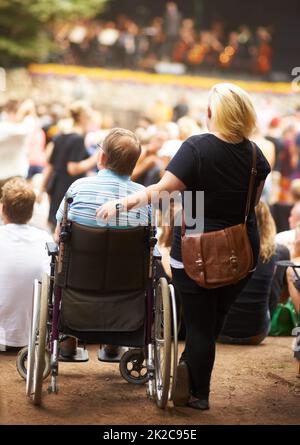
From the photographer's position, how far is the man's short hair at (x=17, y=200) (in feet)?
20.1

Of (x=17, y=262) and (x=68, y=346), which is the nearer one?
(x=68, y=346)

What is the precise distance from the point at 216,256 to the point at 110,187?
0.63 m

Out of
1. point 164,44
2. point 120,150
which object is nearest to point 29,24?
point 164,44

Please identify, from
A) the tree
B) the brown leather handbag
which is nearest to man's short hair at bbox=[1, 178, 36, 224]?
the brown leather handbag

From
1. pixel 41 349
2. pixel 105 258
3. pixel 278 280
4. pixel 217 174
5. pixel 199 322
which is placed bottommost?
pixel 278 280

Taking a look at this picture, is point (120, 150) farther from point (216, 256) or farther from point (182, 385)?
point (182, 385)

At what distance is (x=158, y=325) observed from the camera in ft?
17.4

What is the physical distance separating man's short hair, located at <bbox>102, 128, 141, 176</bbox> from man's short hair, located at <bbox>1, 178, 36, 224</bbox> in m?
0.97

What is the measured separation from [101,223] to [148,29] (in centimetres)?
2607

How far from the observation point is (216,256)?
16.5 feet

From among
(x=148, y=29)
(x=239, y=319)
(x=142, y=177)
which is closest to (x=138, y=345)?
(x=239, y=319)

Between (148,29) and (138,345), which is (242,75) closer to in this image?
(148,29)

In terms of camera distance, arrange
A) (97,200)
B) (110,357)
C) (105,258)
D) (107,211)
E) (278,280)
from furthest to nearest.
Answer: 1. (278,280)
2. (110,357)
3. (97,200)
4. (105,258)
5. (107,211)

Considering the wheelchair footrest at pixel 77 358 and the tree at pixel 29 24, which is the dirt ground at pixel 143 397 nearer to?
the wheelchair footrest at pixel 77 358
